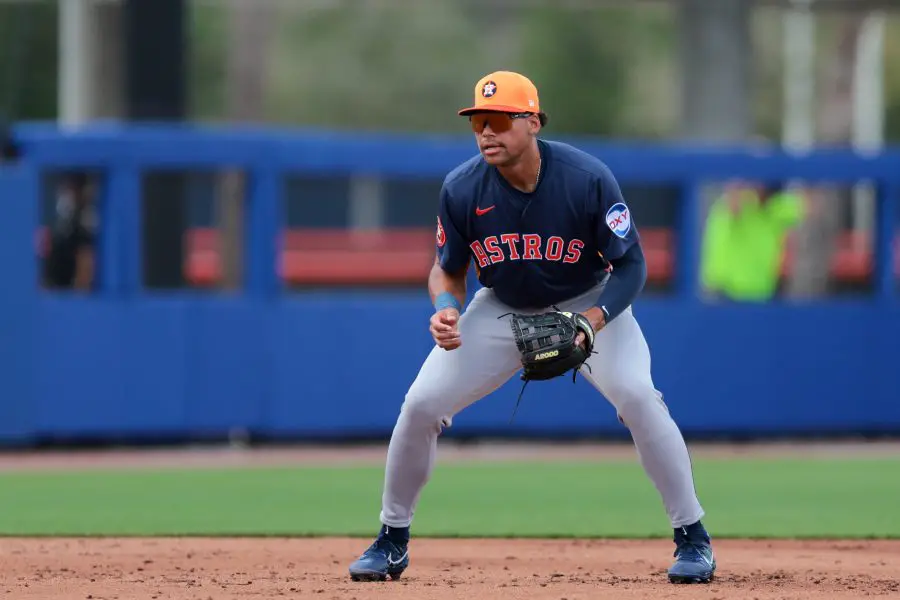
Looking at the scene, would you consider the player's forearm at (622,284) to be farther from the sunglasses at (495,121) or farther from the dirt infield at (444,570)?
the dirt infield at (444,570)

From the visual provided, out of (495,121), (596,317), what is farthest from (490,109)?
(596,317)

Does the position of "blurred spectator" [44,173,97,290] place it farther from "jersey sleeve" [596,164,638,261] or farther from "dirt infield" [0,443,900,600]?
"jersey sleeve" [596,164,638,261]

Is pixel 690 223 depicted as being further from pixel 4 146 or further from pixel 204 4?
pixel 204 4

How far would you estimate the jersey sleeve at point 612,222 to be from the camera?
6.23 metres

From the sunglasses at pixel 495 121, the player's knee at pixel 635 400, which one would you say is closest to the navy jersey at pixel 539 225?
the sunglasses at pixel 495 121

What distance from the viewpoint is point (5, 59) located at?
22.5 m

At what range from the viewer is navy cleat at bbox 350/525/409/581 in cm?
640

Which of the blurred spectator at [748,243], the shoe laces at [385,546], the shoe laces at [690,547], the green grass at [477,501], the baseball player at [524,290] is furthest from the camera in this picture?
the blurred spectator at [748,243]

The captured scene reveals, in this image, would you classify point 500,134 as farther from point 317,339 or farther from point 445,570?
point 317,339

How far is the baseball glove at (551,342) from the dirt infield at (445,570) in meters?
0.76

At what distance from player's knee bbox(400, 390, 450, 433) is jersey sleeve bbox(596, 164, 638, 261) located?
2.58 feet

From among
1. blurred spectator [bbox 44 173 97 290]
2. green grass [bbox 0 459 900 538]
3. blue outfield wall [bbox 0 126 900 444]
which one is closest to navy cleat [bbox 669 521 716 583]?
green grass [bbox 0 459 900 538]

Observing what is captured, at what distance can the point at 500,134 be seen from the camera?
20.2 feet

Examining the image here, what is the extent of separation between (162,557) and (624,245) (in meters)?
2.37
